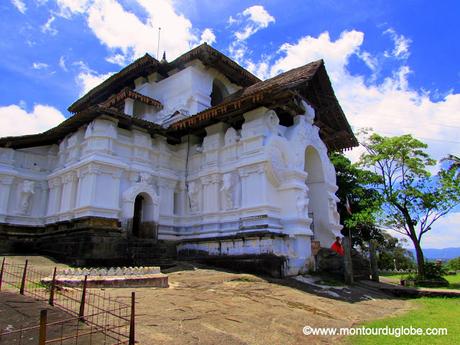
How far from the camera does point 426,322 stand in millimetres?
7449

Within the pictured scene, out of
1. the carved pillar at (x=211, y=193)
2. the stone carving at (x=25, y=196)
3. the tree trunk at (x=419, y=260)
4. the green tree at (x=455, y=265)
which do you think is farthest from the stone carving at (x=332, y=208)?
the green tree at (x=455, y=265)

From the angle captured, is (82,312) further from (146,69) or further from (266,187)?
(146,69)

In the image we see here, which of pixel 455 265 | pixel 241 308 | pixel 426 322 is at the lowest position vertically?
pixel 426 322

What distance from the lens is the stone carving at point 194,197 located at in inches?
627

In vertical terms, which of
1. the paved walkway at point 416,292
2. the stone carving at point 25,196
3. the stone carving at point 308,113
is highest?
the stone carving at point 308,113

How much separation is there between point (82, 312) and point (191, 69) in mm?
14812

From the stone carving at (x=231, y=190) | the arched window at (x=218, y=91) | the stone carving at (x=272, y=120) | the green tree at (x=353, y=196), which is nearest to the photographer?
the stone carving at (x=272, y=120)

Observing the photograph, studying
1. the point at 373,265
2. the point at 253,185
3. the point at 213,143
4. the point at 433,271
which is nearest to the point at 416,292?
the point at 373,265

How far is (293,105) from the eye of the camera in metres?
15.0

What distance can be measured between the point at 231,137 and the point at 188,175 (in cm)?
309

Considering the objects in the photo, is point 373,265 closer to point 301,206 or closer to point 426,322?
point 301,206

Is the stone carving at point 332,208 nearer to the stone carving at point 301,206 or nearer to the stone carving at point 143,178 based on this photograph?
the stone carving at point 301,206

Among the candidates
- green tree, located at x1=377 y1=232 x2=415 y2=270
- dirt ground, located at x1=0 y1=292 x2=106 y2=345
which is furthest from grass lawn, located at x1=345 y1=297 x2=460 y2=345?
green tree, located at x1=377 y1=232 x2=415 y2=270

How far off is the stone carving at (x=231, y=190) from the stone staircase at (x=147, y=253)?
3113mm
